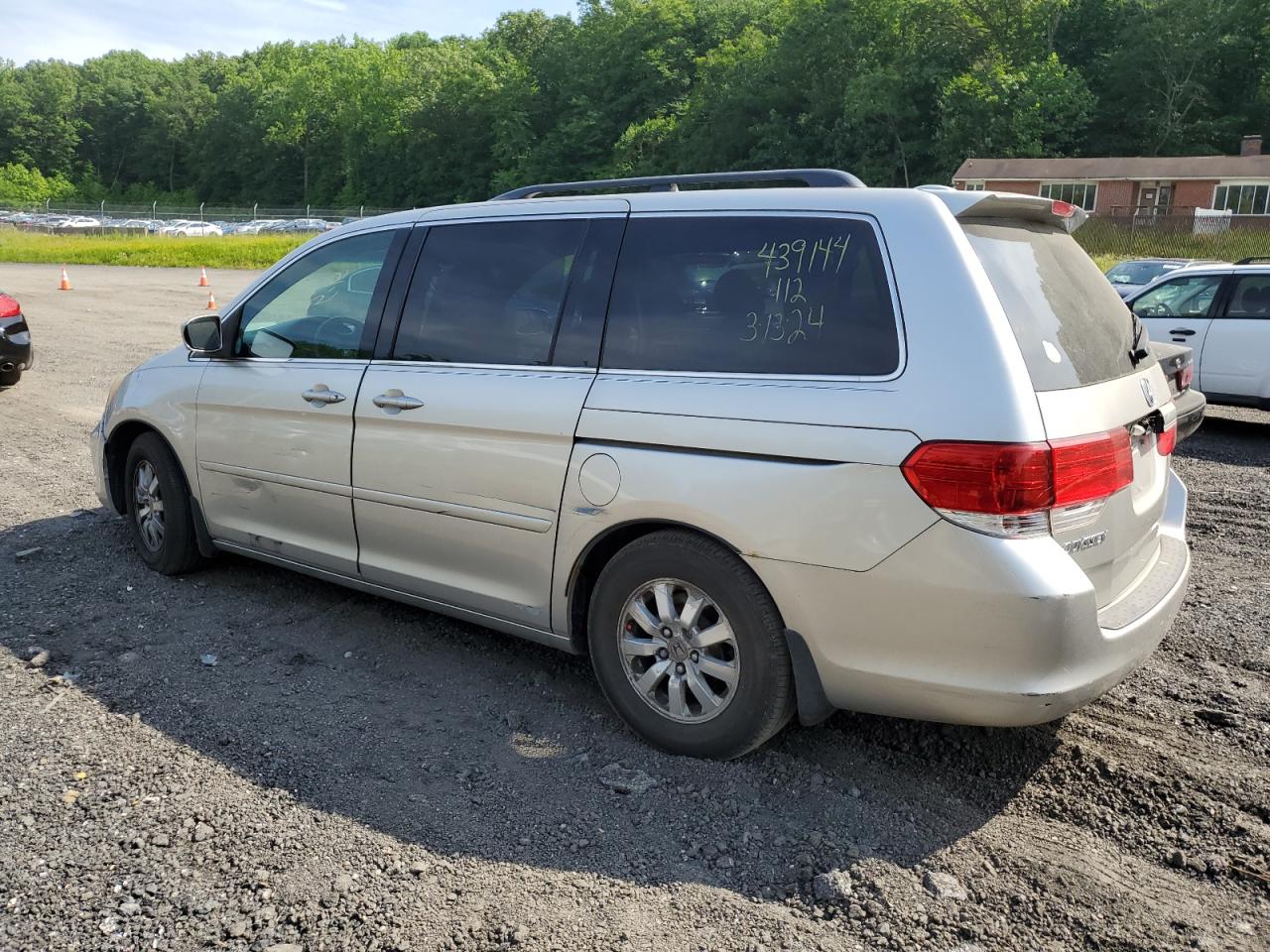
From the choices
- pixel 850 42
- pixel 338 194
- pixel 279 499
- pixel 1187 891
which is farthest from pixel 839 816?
pixel 338 194

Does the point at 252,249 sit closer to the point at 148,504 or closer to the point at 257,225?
the point at 257,225

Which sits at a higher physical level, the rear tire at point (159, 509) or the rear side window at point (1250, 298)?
the rear side window at point (1250, 298)

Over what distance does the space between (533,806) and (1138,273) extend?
2231 cm

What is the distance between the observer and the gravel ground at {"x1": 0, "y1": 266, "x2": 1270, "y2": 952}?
9.11 feet

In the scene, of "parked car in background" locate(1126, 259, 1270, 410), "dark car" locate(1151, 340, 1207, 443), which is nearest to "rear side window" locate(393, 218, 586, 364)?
"dark car" locate(1151, 340, 1207, 443)

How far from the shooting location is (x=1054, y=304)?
3.34m

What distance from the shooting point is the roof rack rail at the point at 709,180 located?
3.73 m

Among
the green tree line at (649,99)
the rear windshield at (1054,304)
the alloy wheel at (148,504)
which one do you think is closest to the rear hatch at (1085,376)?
the rear windshield at (1054,304)

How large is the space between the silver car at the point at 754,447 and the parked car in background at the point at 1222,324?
7001mm

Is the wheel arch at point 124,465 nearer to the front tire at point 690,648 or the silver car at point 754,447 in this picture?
the silver car at point 754,447

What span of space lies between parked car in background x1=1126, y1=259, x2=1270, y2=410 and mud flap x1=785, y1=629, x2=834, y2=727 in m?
8.51

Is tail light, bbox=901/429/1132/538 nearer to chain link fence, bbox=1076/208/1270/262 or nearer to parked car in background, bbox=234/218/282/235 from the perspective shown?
chain link fence, bbox=1076/208/1270/262

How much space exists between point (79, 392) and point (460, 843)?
391 inches

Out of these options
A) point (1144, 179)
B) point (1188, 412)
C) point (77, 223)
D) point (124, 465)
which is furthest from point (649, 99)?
point (124, 465)
